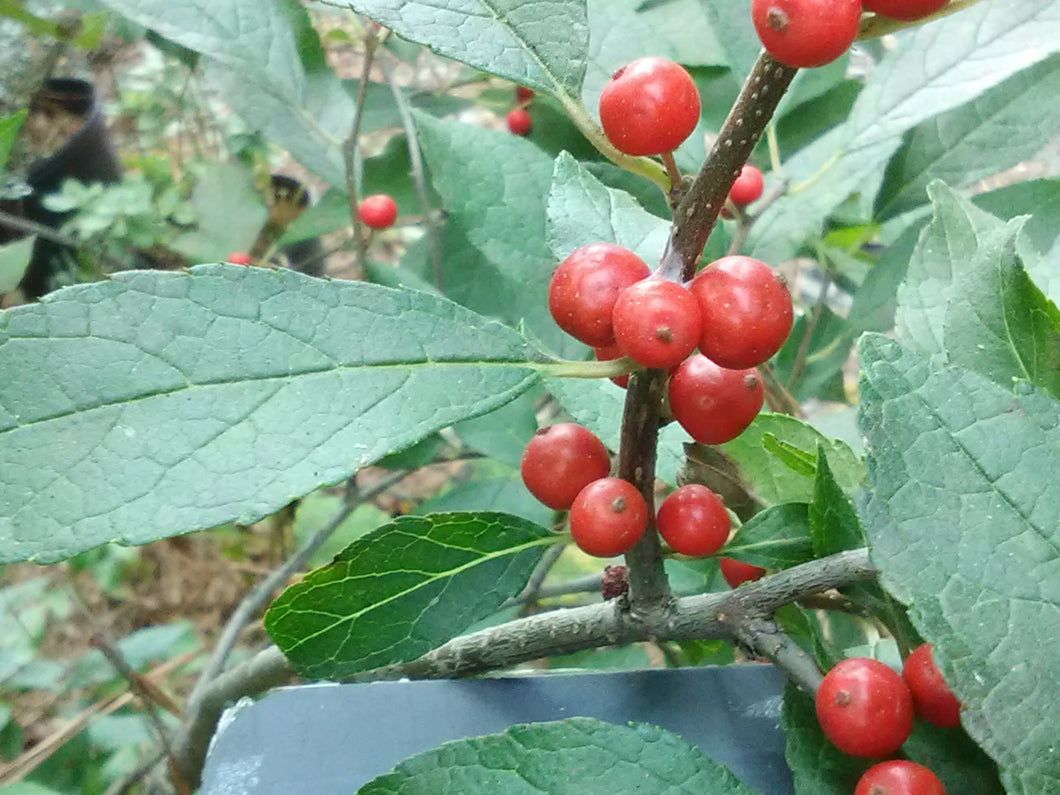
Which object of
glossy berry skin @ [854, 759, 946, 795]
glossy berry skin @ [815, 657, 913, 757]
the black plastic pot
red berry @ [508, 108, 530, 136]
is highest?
glossy berry skin @ [815, 657, 913, 757]

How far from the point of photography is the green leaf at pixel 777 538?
597 millimetres

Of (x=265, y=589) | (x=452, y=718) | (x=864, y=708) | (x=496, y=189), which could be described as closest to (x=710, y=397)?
(x=864, y=708)

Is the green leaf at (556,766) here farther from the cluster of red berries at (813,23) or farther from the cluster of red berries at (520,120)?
the cluster of red berries at (520,120)

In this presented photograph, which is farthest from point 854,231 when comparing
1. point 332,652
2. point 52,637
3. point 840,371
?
point 52,637

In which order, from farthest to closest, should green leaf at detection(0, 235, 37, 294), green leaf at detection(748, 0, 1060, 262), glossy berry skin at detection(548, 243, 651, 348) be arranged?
green leaf at detection(0, 235, 37, 294) → green leaf at detection(748, 0, 1060, 262) → glossy berry skin at detection(548, 243, 651, 348)

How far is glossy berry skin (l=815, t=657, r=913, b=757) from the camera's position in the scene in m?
0.50

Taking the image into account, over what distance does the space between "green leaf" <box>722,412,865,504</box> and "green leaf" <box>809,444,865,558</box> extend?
0.08 metres

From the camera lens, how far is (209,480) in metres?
0.44

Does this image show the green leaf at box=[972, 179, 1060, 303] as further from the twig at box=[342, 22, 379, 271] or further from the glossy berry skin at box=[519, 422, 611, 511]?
the twig at box=[342, 22, 379, 271]

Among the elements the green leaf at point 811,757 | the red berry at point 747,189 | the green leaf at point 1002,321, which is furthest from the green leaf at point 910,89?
the green leaf at point 811,757

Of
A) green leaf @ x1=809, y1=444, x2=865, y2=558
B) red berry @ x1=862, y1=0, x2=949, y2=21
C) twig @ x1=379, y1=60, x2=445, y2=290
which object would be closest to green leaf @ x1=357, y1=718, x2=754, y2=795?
green leaf @ x1=809, y1=444, x2=865, y2=558

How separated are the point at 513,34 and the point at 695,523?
0.31 metres

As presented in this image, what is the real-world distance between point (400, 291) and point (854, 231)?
839 millimetres

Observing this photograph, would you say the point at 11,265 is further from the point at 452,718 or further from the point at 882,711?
the point at 882,711
